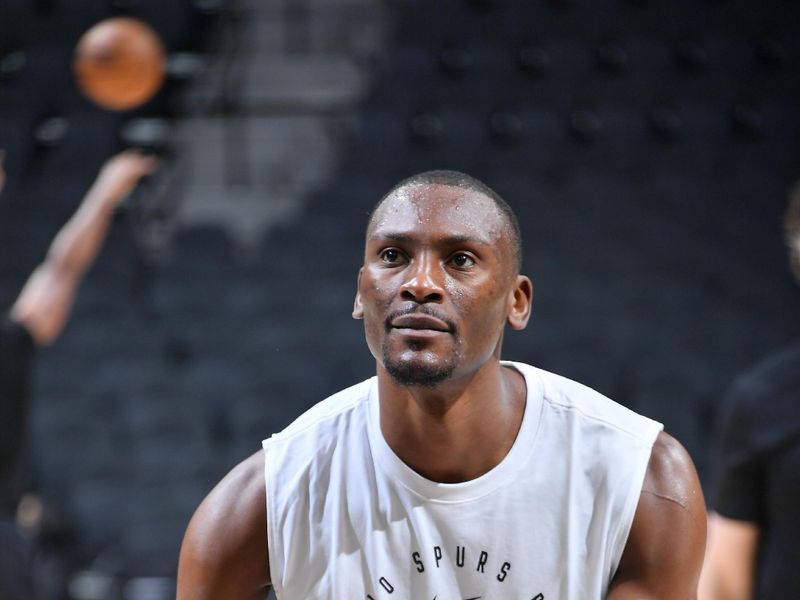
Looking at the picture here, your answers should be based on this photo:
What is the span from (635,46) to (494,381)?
3.12 m

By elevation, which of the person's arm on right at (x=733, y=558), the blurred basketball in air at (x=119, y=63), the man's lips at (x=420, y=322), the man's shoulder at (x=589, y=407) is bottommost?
the person's arm on right at (x=733, y=558)

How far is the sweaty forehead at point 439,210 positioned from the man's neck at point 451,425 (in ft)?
0.67

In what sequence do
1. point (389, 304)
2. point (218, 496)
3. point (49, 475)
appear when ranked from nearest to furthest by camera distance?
point (389, 304), point (218, 496), point (49, 475)

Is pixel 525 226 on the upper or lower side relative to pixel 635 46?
lower

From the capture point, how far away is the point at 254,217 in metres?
4.45

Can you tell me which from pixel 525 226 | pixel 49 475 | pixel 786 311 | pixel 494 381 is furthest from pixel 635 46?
pixel 494 381

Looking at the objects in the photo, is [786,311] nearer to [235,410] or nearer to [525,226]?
[525,226]

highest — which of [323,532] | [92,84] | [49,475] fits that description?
[92,84]

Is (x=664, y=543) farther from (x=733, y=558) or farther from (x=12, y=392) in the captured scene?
(x=12, y=392)

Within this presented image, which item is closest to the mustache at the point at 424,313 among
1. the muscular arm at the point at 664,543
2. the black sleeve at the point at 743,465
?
the muscular arm at the point at 664,543

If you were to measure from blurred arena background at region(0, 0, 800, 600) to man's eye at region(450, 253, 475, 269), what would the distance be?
2.80m

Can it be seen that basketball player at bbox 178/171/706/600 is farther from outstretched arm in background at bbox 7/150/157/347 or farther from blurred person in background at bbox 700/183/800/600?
outstretched arm in background at bbox 7/150/157/347

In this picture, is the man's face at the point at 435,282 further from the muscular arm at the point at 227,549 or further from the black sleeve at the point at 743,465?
the black sleeve at the point at 743,465

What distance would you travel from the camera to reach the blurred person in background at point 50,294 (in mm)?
3734
